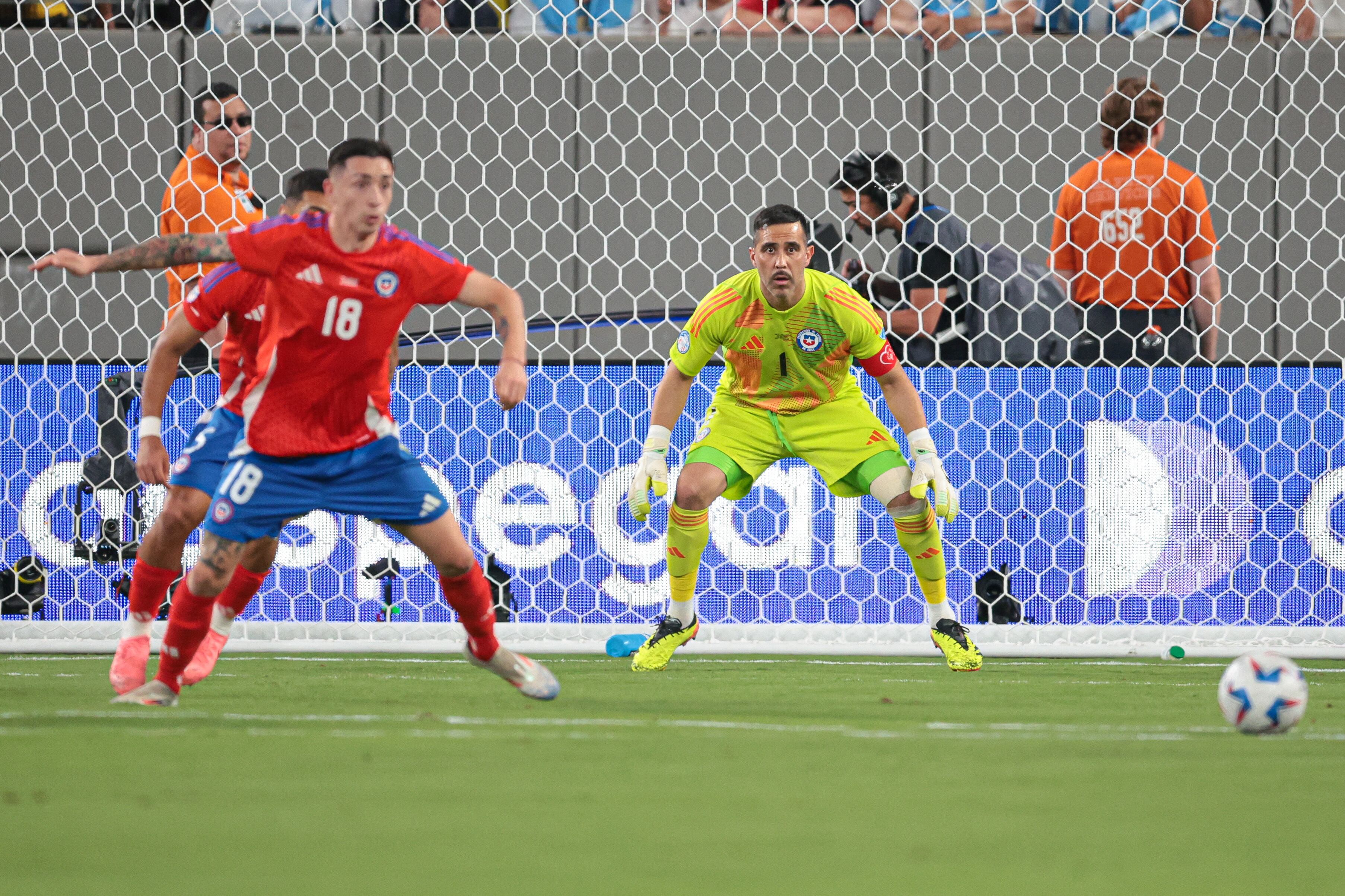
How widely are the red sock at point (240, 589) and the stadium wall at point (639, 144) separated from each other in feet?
10.5

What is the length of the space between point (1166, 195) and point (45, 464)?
494 centimetres

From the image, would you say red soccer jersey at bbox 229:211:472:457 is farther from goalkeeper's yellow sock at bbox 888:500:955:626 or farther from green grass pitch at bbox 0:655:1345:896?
goalkeeper's yellow sock at bbox 888:500:955:626

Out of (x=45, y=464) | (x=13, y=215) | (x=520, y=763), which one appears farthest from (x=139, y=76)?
(x=520, y=763)

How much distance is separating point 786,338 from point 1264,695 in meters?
2.37

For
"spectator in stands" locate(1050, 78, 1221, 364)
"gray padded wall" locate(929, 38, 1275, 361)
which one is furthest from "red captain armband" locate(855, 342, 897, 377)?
"gray padded wall" locate(929, 38, 1275, 361)

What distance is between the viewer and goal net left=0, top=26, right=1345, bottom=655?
6637mm

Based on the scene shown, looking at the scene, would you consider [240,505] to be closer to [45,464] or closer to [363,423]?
[363,423]

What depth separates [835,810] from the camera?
278 centimetres

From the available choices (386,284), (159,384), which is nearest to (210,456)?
(159,384)

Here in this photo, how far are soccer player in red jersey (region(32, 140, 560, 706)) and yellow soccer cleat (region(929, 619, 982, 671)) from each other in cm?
220

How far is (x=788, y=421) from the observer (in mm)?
5898

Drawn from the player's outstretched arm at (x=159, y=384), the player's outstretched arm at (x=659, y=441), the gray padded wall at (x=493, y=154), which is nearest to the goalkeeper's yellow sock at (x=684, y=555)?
the player's outstretched arm at (x=659, y=441)

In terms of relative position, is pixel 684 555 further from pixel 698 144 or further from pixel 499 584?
pixel 698 144

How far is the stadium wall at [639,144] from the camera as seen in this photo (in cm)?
819
